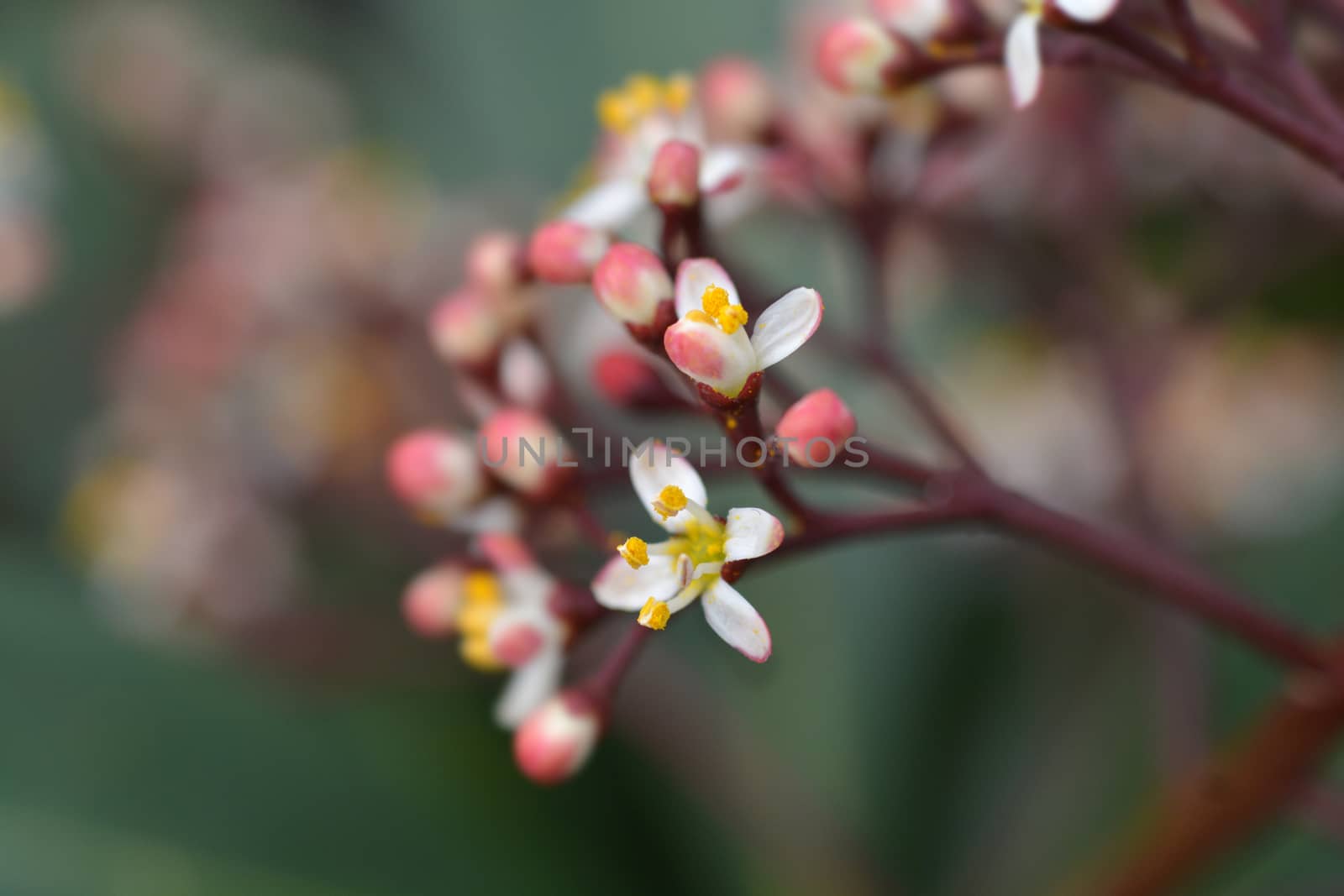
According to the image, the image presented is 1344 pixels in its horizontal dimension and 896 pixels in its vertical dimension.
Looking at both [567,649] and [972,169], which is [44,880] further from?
[972,169]

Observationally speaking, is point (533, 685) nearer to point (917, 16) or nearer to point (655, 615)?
point (655, 615)

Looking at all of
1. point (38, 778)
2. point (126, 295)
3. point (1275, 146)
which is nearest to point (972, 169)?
point (1275, 146)

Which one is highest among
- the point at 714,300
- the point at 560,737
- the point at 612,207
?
the point at 612,207

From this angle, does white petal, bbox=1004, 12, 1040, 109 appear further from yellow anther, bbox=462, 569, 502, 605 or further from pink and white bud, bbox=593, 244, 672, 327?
yellow anther, bbox=462, 569, 502, 605

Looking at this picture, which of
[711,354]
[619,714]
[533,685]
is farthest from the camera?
[619,714]

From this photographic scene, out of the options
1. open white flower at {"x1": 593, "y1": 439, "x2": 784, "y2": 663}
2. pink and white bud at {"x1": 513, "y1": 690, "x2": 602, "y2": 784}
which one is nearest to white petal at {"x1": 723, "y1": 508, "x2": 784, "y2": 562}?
open white flower at {"x1": 593, "y1": 439, "x2": 784, "y2": 663}

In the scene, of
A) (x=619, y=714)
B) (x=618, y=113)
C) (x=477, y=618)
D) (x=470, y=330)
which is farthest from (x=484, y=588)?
(x=619, y=714)

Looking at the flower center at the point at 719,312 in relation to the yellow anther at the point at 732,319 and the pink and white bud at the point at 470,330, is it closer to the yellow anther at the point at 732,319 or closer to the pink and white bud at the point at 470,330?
the yellow anther at the point at 732,319
